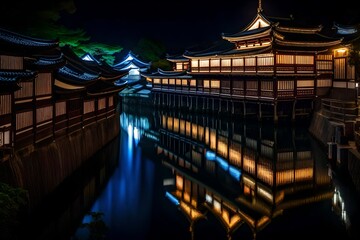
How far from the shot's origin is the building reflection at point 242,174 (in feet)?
54.2

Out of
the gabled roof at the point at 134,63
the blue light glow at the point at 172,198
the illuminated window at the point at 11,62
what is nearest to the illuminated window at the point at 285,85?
the blue light glow at the point at 172,198

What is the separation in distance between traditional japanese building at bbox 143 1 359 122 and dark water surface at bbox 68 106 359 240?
707 centimetres

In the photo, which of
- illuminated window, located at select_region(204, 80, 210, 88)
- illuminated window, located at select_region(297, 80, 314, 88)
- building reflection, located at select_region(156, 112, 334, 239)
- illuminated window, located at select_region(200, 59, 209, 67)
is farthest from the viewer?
illuminated window, located at select_region(200, 59, 209, 67)

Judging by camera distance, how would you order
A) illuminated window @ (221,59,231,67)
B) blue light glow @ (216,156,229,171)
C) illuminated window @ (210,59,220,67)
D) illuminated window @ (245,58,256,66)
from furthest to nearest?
illuminated window @ (210,59,220,67), illuminated window @ (221,59,231,67), illuminated window @ (245,58,256,66), blue light glow @ (216,156,229,171)

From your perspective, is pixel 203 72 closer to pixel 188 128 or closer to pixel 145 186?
pixel 188 128

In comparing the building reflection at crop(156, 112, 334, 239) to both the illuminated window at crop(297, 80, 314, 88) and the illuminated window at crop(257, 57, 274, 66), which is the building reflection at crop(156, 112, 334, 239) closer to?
the illuminated window at crop(297, 80, 314, 88)

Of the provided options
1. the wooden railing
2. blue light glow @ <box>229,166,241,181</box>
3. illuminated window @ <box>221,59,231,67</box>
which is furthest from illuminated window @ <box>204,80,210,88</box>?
blue light glow @ <box>229,166,241,181</box>

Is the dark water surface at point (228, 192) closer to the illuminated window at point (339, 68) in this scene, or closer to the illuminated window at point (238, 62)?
the illuminated window at point (339, 68)

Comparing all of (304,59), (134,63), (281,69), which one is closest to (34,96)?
(281,69)

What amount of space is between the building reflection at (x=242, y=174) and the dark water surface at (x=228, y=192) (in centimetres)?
5

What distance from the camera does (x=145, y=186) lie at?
2075 centimetres

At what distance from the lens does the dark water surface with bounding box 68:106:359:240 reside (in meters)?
14.6

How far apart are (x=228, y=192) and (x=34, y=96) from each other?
9.94 meters

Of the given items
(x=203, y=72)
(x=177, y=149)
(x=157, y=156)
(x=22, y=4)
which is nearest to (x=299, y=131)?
(x=177, y=149)
